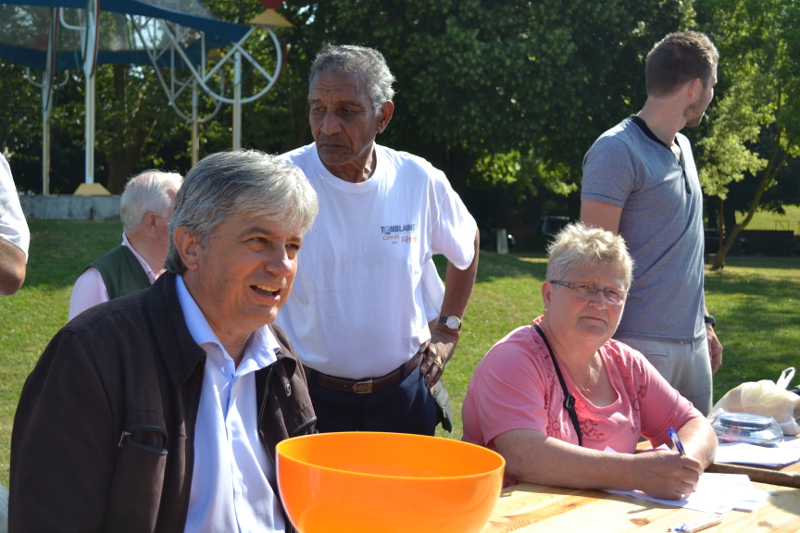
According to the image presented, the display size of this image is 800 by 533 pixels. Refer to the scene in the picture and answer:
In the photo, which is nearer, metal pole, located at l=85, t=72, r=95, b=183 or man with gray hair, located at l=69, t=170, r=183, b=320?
man with gray hair, located at l=69, t=170, r=183, b=320

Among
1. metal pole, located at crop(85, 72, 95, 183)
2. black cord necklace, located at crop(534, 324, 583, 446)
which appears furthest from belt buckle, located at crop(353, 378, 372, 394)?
metal pole, located at crop(85, 72, 95, 183)

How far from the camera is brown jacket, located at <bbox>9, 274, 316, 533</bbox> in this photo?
1734 mm

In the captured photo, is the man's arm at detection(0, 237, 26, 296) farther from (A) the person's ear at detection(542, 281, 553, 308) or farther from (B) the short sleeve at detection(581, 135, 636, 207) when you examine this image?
(B) the short sleeve at detection(581, 135, 636, 207)

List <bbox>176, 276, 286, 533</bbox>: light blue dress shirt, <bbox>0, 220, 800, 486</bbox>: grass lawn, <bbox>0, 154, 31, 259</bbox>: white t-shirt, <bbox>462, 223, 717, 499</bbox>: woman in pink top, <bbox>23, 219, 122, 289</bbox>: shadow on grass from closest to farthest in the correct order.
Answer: <bbox>176, 276, 286, 533</bbox>: light blue dress shirt < <bbox>462, 223, 717, 499</bbox>: woman in pink top < <bbox>0, 154, 31, 259</bbox>: white t-shirt < <bbox>0, 220, 800, 486</bbox>: grass lawn < <bbox>23, 219, 122, 289</bbox>: shadow on grass

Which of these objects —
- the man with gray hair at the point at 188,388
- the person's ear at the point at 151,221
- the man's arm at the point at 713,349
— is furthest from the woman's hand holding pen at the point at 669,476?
the person's ear at the point at 151,221

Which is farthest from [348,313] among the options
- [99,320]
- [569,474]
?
[99,320]

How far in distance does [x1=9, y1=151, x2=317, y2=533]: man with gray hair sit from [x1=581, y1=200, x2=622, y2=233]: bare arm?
1796 mm

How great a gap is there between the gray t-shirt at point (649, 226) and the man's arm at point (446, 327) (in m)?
0.63

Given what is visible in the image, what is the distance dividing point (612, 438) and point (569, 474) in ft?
1.31

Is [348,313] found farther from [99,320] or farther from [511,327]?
[511,327]

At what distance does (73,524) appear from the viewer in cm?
173

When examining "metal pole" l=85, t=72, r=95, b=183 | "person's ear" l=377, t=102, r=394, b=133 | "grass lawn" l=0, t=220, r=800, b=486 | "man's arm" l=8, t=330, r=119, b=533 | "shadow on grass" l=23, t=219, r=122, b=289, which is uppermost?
"metal pole" l=85, t=72, r=95, b=183

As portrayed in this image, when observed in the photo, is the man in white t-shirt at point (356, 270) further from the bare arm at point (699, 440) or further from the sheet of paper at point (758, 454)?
the sheet of paper at point (758, 454)

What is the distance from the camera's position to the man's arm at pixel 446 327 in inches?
137
